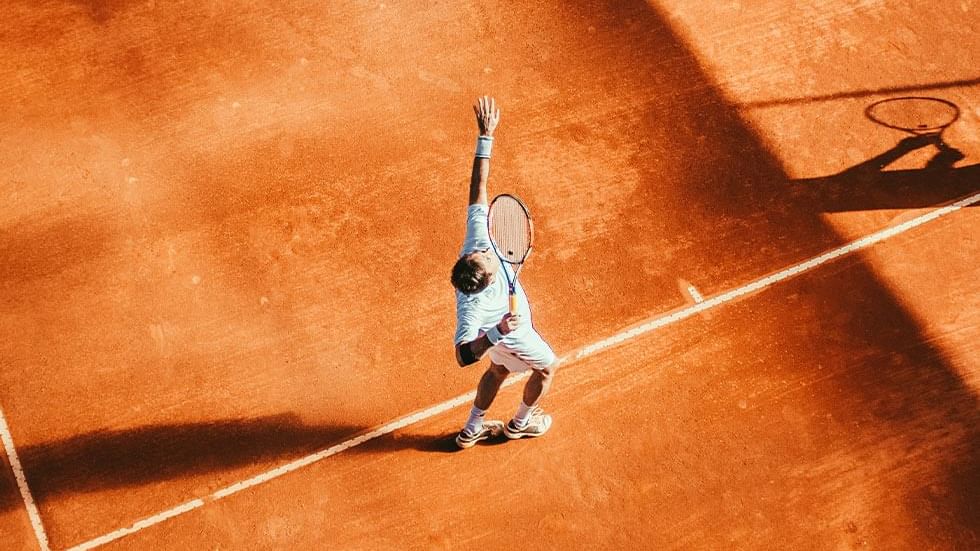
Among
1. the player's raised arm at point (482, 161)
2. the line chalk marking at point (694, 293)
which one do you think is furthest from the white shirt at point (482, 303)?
the line chalk marking at point (694, 293)

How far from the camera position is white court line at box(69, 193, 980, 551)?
652 centimetres

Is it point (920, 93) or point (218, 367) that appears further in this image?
point (920, 93)

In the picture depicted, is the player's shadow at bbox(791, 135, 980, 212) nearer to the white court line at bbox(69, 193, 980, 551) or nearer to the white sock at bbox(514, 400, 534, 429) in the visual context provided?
the white court line at bbox(69, 193, 980, 551)

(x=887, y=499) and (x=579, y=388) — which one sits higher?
(x=579, y=388)

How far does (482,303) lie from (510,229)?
26.3 inches

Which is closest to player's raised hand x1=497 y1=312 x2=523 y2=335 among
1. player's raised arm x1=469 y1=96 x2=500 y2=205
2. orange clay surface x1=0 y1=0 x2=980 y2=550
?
player's raised arm x1=469 y1=96 x2=500 y2=205

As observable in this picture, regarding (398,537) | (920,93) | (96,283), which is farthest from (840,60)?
(96,283)

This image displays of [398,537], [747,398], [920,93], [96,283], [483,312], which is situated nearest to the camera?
[483,312]

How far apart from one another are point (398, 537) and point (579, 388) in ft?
6.65

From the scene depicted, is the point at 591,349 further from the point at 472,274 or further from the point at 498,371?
the point at 472,274

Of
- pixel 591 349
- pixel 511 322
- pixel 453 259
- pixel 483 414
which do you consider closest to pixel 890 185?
pixel 591 349

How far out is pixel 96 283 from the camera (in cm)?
761

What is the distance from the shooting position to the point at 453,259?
7.81 meters

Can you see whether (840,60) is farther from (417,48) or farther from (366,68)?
(366,68)
